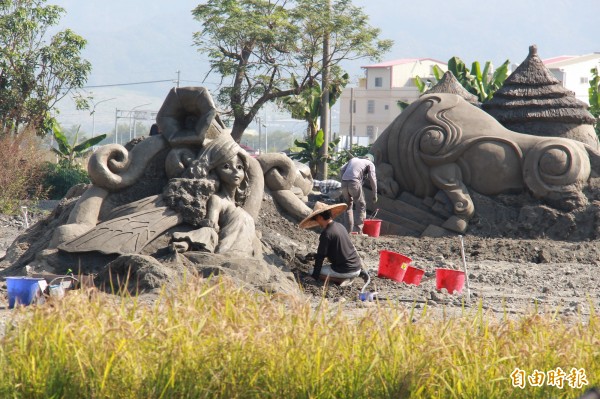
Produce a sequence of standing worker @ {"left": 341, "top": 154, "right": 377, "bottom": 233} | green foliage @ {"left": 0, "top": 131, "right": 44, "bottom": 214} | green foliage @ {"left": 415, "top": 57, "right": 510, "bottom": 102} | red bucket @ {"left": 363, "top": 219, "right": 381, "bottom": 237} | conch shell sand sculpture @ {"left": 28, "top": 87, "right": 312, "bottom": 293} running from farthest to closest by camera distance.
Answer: green foliage @ {"left": 415, "top": 57, "right": 510, "bottom": 102}
green foliage @ {"left": 0, "top": 131, "right": 44, "bottom": 214}
red bucket @ {"left": 363, "top": 219, "right": 381, "bottom": 237}
standing worker @ {"left": 341, "top": 154, "right": 377, "bottom": 233}
conch shell sand sculpture @ {"left": 28, "top": 87, "right": 312, "bottom": 293}

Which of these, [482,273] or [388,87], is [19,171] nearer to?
[482,273]

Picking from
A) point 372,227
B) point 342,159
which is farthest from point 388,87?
point 372,227

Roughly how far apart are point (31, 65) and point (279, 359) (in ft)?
64.5

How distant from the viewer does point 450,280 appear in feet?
31.3

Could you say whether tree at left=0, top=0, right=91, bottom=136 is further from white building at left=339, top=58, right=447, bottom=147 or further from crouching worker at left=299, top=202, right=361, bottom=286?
white building at left=339, top=58, right=447, bottom=147

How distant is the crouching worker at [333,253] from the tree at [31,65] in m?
15.0

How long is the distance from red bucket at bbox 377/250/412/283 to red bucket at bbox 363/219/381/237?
357 centimetres

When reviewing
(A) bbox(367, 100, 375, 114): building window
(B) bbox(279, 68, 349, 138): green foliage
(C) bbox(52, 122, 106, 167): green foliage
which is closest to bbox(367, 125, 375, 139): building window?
(A) bbox(367, 100, 375, 114): building window

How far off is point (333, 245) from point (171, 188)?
69.5 inches

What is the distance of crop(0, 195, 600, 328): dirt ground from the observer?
348 inches

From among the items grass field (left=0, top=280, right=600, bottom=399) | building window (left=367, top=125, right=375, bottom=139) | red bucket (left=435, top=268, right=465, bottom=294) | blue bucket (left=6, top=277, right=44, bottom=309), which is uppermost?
grass field (left=0, top=280, right=600, bottom=399)

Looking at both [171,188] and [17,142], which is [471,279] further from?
[17,142]

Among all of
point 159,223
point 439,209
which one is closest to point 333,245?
point 159,223

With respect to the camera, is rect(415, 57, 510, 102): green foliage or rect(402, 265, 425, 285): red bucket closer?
rect(402, 265, 425, 285): red bucket
